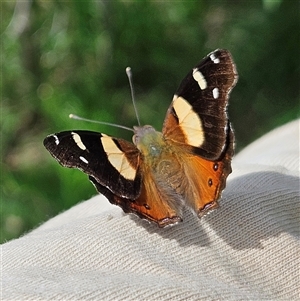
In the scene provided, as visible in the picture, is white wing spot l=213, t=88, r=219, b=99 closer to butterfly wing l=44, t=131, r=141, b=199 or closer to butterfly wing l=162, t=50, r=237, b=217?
butterfly wing l=162, t=50, r=237, b=217

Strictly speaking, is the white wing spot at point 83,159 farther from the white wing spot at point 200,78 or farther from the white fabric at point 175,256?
the white wing spot at point 200,78

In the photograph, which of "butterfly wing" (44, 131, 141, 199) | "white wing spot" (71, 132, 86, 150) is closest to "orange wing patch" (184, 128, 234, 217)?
"butterfly wing" (44, 131, 141, 199)

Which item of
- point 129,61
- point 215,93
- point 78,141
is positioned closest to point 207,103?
point 215,93

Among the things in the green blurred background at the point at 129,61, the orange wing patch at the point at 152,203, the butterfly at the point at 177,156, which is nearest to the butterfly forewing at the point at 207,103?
the butterfly at the point at 177,156

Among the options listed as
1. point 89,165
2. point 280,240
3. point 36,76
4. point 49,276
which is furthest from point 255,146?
point 36,76

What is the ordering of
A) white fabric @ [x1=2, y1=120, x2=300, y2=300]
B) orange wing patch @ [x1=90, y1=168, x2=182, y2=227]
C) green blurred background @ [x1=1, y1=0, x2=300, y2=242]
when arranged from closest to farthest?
white fabric @ [x1=2, y1=120, x2=300, y2=300], orange wing patch @ [x1=90, y1=168, x2=182, y2=227], green blurred background @ [x1=1, y1=0, x2=300, y2=242]

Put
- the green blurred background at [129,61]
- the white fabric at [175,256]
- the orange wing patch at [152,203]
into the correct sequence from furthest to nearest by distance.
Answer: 1. the green blurred background at [129,61]
2. the orange wing patch at [152,203]
3. the white fabric at [175,256]
